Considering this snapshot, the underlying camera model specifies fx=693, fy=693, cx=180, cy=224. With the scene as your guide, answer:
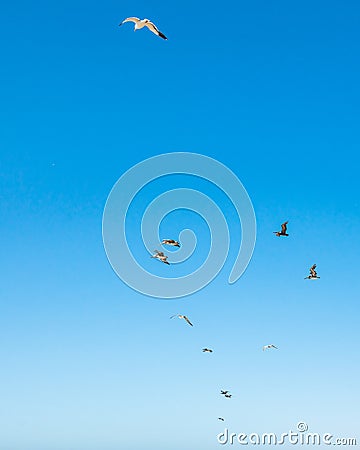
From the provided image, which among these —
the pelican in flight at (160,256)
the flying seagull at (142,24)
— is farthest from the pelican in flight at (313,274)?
the flying seagull at (142,24)

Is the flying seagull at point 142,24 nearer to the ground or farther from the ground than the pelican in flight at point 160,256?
farther from the ground

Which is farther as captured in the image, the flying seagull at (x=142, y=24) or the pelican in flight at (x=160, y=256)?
the pelican in flight at (x=160, y=256)

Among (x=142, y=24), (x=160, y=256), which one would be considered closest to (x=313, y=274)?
(x=160, y=256)

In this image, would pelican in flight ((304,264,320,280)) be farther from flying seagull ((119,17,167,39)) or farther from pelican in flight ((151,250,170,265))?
flying seagull ((119,17,167,39))

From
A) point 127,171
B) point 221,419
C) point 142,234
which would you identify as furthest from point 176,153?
point 221,419

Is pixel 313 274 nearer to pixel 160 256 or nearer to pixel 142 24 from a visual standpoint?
pixel 160 256

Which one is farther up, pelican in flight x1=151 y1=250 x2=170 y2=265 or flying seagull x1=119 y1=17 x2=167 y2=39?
flying seagull x1=119 y1=17 x2=167 y2=39

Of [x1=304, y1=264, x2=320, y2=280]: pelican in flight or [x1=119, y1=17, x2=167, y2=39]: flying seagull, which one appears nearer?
[x1=119, y1=17, x2=167, y2=39]: flying seagull

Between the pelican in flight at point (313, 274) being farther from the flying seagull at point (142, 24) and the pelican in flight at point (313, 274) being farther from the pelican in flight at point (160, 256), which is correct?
the flying seagull at point (142, 24)

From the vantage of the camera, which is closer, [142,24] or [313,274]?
[142,24]

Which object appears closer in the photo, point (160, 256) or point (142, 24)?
point (142, 24)

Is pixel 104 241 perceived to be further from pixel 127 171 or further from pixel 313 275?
pixel 313 275

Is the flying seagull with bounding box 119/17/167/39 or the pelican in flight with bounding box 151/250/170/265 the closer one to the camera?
the flying seagull with bounding box 119/17/167/39

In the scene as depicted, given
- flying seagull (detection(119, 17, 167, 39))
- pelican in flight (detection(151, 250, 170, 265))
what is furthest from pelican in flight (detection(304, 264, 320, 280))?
flying seagull (detection(119, 17, 167, 39))
